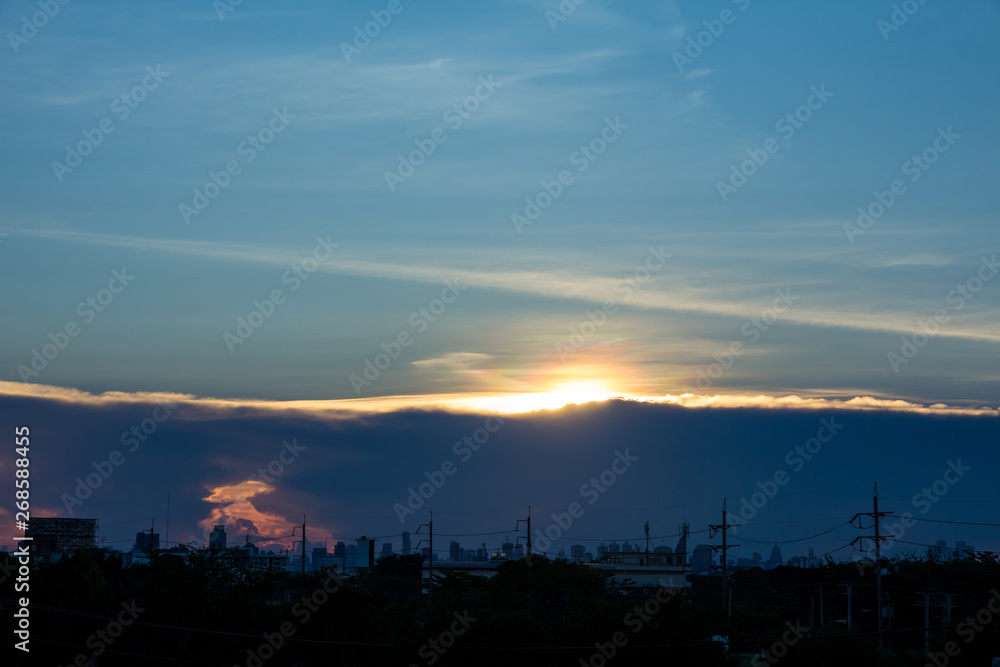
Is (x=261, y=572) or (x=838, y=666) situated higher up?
(x=261, y=572)

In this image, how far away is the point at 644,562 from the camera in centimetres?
13725

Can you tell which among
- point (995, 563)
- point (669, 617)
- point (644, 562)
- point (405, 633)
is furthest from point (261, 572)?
point (644, 562)

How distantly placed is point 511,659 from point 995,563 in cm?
7921

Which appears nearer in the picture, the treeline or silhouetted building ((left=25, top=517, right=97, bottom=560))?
the treeline

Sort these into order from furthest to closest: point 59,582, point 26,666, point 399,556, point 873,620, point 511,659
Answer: point 399,556 → point 873,620 → point 59,582 → point 511,659 → point 26,666

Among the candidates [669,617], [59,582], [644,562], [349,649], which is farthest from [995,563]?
[59,582]

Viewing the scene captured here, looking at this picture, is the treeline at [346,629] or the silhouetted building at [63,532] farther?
the silhouetted building at [63,532]

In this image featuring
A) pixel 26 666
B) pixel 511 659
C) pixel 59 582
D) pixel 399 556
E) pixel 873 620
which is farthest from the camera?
pixel 399 556

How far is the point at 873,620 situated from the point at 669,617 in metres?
63.9

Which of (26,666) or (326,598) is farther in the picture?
(326,598)

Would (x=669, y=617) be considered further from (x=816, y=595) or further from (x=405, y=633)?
(x=816, y=595)

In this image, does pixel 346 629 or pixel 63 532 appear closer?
pixel 346 629

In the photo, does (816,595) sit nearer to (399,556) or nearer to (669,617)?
(399,556)

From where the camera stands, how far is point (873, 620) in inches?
3787
